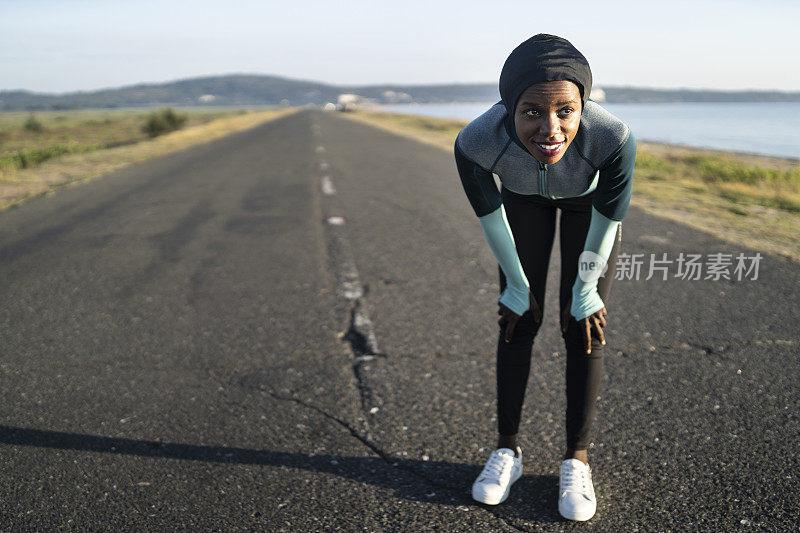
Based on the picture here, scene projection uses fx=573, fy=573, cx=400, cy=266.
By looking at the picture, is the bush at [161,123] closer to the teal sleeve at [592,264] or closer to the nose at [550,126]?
the teal sleeve at [592,264]

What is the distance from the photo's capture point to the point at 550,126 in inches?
71.3

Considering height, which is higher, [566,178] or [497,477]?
[566,178]

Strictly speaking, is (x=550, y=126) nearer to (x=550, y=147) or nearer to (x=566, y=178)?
(x=550, y=147)

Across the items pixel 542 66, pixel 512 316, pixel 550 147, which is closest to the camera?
pixel 542 66

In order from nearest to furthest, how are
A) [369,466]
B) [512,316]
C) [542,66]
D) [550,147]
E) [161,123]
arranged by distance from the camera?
[542,66] → [550,147] → [512,316] → [369,466] → [161,123]

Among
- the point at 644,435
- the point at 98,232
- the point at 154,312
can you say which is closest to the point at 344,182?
the point at 98,232

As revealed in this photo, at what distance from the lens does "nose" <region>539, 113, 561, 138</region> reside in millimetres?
1802

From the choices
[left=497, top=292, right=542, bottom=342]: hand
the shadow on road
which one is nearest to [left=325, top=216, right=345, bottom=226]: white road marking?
the shadow on road

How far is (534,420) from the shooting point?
2883 mm

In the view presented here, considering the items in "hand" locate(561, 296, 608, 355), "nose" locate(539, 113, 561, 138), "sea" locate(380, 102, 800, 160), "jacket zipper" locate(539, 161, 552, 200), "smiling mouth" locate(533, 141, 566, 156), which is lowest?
"sea" locate(380, 102, 800, 160)

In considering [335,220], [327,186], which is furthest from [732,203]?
[327,186]

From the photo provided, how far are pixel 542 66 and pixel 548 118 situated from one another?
0.52 ft

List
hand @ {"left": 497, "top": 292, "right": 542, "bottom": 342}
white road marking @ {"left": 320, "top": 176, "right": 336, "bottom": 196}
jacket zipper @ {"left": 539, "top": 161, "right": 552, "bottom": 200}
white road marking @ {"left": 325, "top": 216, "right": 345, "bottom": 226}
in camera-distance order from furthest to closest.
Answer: white road marking @ {"left": 320, "top": 176, "right": 336, "bottom": 196}, white road marking @ {"left": 325, "top": 216, "right": 345, "bottom": 226}, hand @ {"left": 497, "top": 292, "right": 542, "bottom": 342}, jacket zipper @ {"left": 539, "top": 161, "right": 552, "bottom": 200}

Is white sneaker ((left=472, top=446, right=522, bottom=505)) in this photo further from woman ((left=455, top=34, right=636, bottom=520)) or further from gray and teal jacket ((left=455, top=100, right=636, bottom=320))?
gray and teal jacket ((left=455, top=100, right=636, bottom=320))
